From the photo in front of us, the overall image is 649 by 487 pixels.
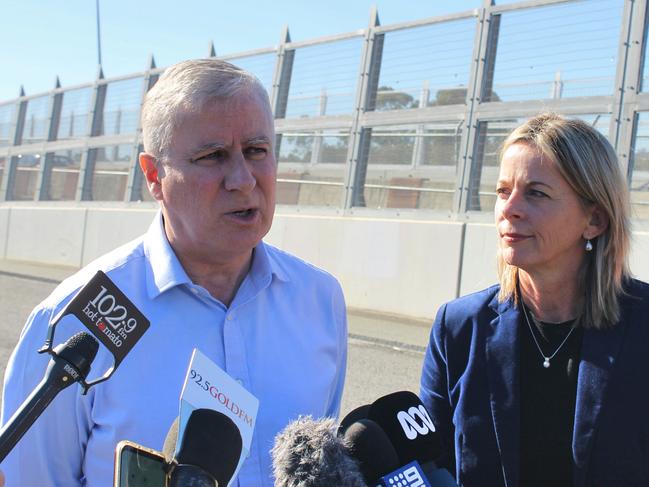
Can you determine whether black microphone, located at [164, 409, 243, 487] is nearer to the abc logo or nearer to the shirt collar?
the abc logo

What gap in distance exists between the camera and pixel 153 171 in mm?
2338

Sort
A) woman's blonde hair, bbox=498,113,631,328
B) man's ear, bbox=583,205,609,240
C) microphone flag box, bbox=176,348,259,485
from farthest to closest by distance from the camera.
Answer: man's ear, bbox=583,205,609,240
woman's blonde hair, bbox=498,113,631,328
microphone flag box, bbox=176,348,259,485

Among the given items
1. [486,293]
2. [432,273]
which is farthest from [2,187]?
[486,293]

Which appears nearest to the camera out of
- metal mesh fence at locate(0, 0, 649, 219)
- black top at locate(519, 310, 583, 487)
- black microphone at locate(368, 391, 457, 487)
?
black microphone at locate(368, 391, 457, 487)

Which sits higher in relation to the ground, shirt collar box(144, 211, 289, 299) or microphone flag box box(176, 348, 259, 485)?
shirt collar box(144, 211, 289, 299)

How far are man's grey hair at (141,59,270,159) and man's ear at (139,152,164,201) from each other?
2 centimetres

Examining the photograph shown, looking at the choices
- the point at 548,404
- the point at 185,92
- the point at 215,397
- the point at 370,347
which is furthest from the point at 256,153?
the point at 370,347

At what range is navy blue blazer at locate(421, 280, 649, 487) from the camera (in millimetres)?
2625

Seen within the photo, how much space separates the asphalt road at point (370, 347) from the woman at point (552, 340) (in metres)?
3.79

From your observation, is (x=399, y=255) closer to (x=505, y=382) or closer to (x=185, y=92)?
(x=505, y=382)

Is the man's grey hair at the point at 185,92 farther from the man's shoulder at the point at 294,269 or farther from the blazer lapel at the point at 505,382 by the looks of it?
the blazer lapel at the point at 505,382

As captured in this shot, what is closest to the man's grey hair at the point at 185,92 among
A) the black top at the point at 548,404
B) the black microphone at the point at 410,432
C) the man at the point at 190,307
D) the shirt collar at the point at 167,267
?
the man at the point at 190,307

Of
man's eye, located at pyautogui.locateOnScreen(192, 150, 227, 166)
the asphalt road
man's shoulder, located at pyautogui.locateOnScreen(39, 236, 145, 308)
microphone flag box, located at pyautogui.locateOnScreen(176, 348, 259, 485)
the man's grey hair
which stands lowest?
the asphalt road

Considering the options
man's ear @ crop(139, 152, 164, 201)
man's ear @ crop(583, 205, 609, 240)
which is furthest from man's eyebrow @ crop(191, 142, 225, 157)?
man's ear @ crop(583, 205, 609, 240)
